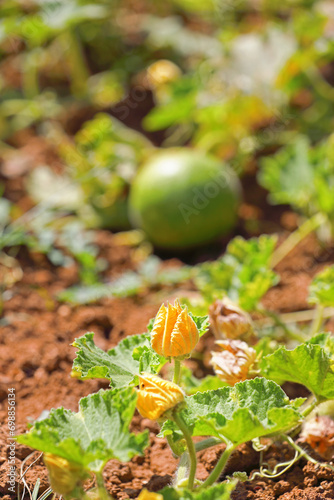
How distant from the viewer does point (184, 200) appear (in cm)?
239

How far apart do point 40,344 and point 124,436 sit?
2.66 feet

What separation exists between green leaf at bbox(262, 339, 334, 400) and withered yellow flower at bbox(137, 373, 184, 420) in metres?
0.25

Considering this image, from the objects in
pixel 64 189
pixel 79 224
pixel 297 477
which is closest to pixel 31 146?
pixel 64 189

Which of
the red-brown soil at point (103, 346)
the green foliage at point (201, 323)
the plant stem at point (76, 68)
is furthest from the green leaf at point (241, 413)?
the plant stem at point (76, 68)

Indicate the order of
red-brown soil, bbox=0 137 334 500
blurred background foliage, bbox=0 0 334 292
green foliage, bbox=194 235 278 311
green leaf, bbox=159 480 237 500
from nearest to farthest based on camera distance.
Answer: green leaf, bbox=159 480 237 500 → red-brown soil, bbox=0 137 334 500 → green foliage, bbox=194 235 278 311 → blurred background foliage, bbox=0 0 334 292

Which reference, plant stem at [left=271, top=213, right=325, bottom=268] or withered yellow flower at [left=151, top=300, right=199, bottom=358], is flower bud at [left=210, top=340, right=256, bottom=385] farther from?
plant stem at [left=271, top=213, right=325, bottom=268]

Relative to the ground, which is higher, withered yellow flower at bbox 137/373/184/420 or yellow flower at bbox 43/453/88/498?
withered yellow flower at bbox 137/373/184/420

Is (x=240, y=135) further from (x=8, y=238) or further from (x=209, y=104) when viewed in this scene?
(x=8, y=238)

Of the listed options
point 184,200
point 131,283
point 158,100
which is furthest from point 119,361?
point 158,100

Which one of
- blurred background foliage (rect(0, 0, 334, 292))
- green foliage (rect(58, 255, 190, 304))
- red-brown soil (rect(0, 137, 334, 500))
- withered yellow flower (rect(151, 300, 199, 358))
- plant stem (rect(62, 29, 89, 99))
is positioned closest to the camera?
withered yellow flower (rect(151, 300, 199, 358))

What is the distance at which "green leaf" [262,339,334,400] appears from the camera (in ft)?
3.93

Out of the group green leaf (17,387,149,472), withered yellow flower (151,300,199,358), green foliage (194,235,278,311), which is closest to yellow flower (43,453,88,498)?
green leaf (17,387,149,472)

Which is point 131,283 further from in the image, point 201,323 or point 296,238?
point 201,323

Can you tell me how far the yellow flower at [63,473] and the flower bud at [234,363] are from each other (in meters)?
0.43
